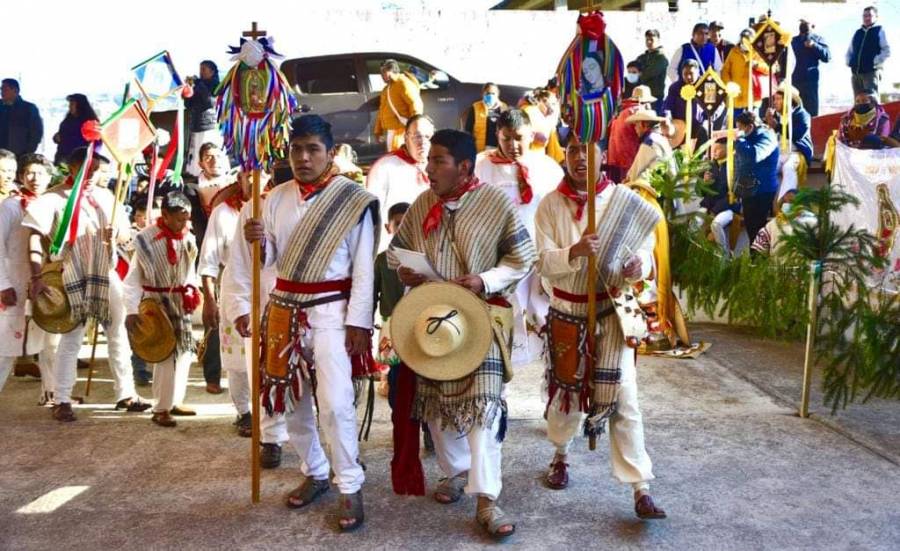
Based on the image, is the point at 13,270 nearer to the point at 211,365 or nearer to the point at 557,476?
the point at 211,365

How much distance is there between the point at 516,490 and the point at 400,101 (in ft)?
24.1

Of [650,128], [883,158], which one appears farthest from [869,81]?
[883,158]

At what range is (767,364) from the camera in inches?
292

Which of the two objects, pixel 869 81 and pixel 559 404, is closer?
pixel 559 404

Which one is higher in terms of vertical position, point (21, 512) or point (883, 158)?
point (883, 158)

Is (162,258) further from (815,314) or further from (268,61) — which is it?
(815,314)

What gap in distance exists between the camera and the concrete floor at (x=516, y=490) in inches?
160

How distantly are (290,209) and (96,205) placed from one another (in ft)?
8.53

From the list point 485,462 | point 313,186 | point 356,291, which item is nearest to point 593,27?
point 313,186

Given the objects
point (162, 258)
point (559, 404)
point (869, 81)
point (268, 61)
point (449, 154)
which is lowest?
point (559, 404)

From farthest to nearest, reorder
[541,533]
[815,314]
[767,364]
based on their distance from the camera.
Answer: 1. [767,364]
2. [815,314]
3. [541,533]

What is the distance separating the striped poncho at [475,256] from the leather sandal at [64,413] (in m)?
2.98

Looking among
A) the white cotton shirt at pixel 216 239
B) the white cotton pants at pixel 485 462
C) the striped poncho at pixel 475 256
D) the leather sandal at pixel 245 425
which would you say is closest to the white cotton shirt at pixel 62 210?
the white cotton shirt at pixel 216 239

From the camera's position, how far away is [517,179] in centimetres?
621
